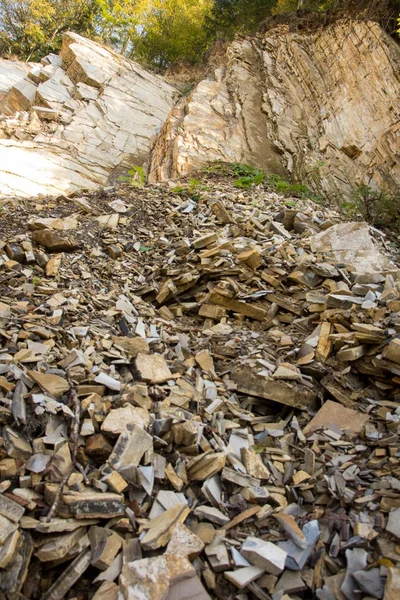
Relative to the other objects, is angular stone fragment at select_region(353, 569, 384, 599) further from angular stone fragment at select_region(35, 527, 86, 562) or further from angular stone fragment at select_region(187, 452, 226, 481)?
angular stone fragment at select_region(35, 527, 86, 562)

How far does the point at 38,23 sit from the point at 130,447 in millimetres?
27305

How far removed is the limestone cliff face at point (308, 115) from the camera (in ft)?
32.0

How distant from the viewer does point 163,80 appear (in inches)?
796

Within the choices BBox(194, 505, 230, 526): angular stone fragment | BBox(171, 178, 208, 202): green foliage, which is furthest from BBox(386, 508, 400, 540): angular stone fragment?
BBox(171, 178, 208, 202): green foliage

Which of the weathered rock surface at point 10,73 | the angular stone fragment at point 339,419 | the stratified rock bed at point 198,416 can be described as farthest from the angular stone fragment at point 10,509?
the weathered rock surface at point 10,73

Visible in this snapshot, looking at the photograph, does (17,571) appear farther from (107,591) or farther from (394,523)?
(394,523)

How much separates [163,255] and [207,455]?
3728 mm

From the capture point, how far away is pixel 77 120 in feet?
49.2

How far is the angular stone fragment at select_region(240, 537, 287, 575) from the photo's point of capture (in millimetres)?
2160

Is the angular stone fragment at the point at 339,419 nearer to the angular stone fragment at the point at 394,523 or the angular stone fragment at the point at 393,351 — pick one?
the angular stone fragment at the point at 393,351

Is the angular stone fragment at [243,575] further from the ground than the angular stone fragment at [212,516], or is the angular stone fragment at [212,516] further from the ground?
the angular stone fragment at [243,575]

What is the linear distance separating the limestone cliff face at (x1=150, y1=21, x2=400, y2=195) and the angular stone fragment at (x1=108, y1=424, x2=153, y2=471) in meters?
8.04

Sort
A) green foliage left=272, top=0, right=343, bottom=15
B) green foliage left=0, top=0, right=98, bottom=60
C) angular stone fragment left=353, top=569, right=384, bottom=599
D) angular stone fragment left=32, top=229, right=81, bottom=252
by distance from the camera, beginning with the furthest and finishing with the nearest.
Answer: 1. green foliage left=0, top=0, right=98, bottom=60
2. green foliage left=272, top=0, right=343, bottom=15
3. angular stone fragment left=32, top=229, right=81, bottom=252
4. angular stone fragment left=353, top=569, right=384, bottom=599

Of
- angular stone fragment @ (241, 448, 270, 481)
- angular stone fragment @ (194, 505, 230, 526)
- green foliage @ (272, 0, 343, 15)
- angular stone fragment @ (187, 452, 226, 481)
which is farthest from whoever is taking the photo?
green foliage @ (272, 0, 343, 15)
